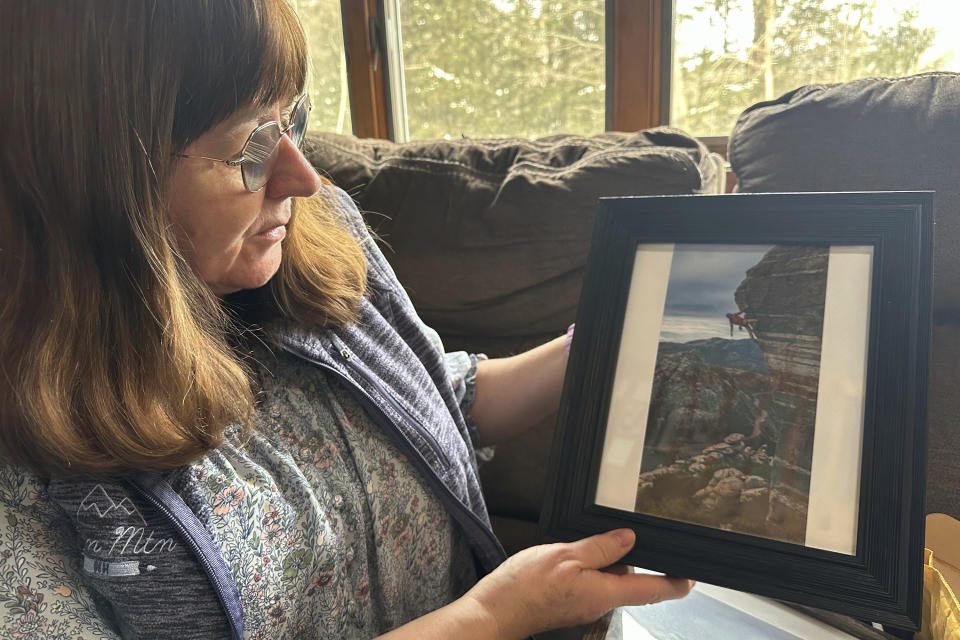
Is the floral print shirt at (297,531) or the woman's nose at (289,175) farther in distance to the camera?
the woman's nose at (289,175)

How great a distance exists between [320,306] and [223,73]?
0.32m

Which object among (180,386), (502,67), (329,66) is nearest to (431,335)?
(180,386)

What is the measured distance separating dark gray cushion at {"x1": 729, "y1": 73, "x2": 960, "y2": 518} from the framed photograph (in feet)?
1.65

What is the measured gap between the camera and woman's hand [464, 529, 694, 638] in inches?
25.5

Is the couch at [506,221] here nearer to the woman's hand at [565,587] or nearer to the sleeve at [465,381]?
the sleeve at [465,381]

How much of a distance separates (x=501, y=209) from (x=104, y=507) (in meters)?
0.91

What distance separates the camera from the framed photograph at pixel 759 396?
543mm

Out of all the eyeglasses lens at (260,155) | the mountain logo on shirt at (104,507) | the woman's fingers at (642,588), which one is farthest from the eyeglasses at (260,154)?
the woman's fingers at (642,588)

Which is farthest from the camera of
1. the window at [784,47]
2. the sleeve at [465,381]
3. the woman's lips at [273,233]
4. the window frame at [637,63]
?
the window frame at [637,63]

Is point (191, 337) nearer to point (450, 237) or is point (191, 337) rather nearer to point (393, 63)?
point (450, 237)

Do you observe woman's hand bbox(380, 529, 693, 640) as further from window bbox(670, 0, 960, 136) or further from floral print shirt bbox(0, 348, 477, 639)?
window bbox(670, 0, 960, 136)

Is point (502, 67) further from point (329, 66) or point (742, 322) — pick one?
point (742, 322)

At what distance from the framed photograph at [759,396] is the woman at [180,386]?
80 mm

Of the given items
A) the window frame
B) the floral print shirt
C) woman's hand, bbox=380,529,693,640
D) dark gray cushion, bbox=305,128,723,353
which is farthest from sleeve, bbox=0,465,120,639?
the window frame
